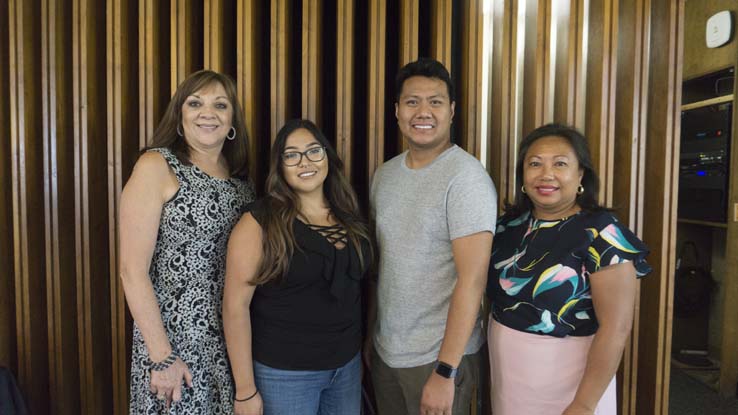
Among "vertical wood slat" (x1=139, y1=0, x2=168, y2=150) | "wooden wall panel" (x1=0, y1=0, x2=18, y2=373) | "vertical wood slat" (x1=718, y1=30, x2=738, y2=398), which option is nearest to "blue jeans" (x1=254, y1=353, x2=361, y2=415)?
"vertical wood slat" (x1=139, y1=0, x2=168, y2=150)

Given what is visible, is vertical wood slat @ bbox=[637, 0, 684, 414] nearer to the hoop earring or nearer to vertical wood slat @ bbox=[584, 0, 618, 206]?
vertical wood slat @ bbox=[584, 0, 618, 206]

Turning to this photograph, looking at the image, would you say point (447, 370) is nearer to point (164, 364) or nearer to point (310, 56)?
point (164, 364)

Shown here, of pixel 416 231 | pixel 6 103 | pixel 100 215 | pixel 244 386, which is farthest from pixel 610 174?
pixel 6 103

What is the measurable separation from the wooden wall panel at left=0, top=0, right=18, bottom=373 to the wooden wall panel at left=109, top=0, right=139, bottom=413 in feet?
1.80

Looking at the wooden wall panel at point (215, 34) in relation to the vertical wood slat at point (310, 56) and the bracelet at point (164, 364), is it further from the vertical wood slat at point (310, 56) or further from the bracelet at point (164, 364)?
the bracelet at point (164, 364)

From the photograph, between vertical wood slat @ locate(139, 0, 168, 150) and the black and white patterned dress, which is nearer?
the black and white patterned dress

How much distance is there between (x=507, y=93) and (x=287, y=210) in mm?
1195

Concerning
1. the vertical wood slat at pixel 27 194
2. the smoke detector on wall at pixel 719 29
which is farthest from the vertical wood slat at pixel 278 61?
the smoke detector on wall at pixel 719 29

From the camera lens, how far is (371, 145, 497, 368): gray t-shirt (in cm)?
137

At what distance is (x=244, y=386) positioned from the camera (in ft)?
4.45

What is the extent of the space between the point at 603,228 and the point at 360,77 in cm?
147

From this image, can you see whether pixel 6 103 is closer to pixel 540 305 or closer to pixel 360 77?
pixel 360 77

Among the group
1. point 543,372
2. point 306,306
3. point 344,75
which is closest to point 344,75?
point 344,75

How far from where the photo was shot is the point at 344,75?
1.93 meters
